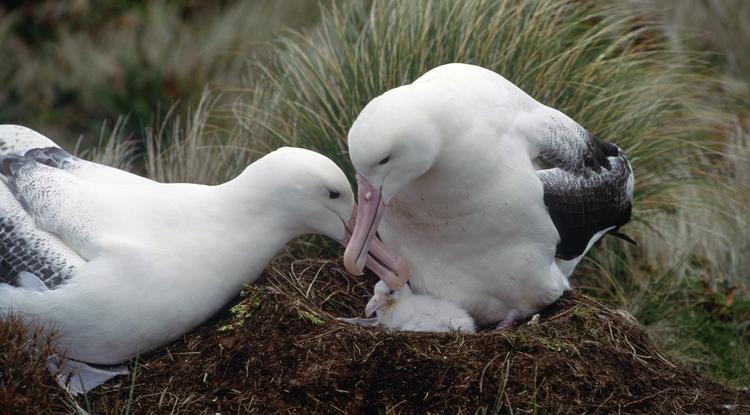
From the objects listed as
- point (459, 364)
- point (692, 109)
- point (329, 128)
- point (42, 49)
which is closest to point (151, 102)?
point (42, 49)

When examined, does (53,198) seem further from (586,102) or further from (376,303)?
(586,102)

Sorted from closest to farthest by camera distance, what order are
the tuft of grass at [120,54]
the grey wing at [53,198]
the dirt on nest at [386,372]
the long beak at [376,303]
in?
the dirt on nest at [386,372] < the grey wing at [53,198] < the long beak at [376,303] < the tuft of grass at [120,54]

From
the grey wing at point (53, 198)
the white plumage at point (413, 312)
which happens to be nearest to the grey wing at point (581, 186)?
the white plumage at point (413, 312)

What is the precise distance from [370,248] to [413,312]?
46cm

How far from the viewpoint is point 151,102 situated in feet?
33.9

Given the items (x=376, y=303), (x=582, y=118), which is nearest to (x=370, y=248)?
(x=376, y=303)

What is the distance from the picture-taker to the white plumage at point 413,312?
585 centimetres

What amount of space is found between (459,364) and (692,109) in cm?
364

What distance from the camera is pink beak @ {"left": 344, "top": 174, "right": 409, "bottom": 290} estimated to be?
17.2ft

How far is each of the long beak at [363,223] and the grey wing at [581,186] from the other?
0.94 meters

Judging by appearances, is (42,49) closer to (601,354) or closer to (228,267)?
(228,267)

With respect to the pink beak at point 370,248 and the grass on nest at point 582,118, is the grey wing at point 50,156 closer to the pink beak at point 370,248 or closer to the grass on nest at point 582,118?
the pink beak at point 370,248

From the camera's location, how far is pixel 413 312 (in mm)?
5949

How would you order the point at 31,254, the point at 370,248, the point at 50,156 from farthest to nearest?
the point at 50,156 < the point at 370,248 < the point at 31,254
